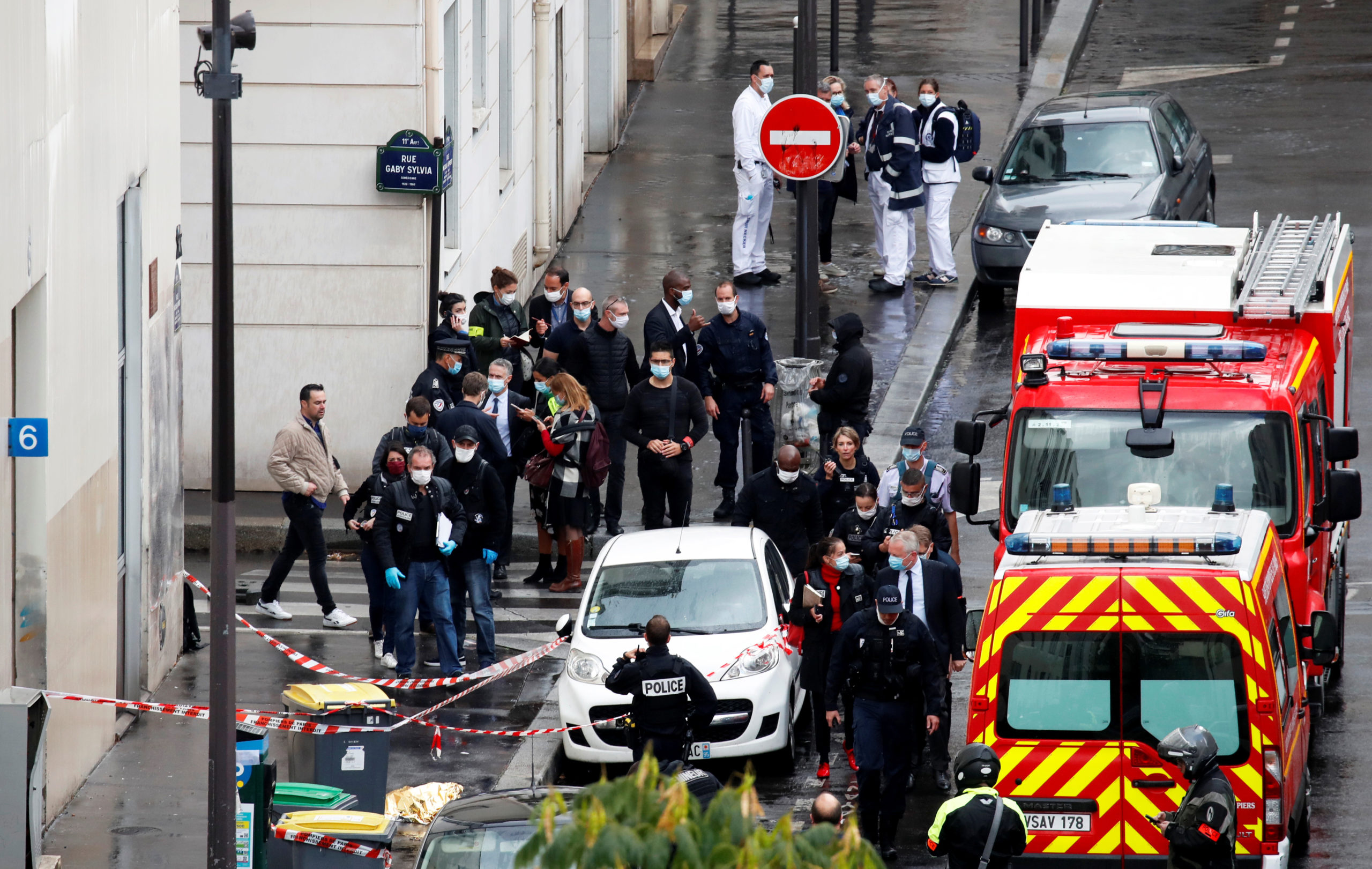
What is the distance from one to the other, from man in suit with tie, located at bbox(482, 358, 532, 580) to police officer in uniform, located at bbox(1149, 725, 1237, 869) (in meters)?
7.69

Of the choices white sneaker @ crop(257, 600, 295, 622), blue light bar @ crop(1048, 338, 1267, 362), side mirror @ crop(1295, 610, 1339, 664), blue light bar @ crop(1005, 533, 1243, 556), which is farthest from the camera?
white sneaker @ crop(257, 600, 295, 622)

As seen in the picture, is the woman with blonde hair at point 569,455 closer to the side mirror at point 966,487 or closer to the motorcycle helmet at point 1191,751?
the side mirror at point 966,487

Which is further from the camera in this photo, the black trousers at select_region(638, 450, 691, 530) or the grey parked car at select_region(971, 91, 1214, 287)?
the grey parked car at select_region(971, 91, 1214, 287)

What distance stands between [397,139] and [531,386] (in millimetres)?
2364

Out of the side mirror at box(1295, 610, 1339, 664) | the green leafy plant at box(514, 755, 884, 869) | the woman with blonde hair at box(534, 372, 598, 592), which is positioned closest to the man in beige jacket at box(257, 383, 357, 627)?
the woman with blonde hair at box(534, 372, 598, 592)

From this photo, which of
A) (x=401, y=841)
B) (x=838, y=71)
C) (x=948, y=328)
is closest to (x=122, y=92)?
(x=401, y=841)

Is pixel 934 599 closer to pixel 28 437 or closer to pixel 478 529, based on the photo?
pixel 478 529

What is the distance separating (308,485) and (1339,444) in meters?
7.13

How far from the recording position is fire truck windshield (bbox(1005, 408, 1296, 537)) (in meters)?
13.2

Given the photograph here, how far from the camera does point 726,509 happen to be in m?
18.6

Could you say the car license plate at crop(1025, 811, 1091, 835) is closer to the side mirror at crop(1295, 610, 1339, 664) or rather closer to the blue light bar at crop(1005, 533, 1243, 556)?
the blue light bar at crop(1005, 533, 1243, 556)

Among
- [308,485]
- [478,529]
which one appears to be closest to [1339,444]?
[478,529]

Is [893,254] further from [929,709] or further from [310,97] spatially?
[929,709]

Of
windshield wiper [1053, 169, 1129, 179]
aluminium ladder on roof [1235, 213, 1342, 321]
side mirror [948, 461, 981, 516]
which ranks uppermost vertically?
windshield wiper [1053, 169, 1129, 179]
